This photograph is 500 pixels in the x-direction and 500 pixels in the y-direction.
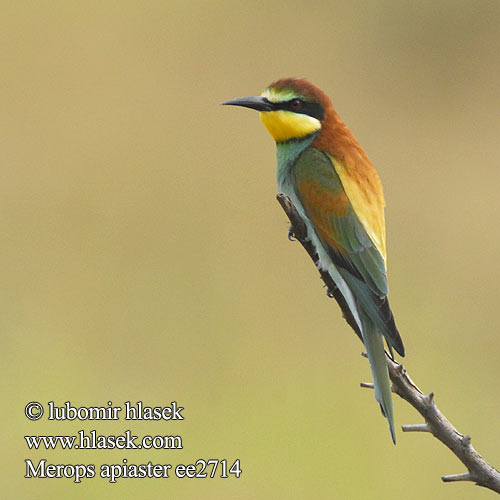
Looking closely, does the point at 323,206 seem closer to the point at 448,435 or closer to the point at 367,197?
the point at 367,197

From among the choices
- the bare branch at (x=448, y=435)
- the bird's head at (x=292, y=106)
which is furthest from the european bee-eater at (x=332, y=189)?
the bare branch at (x=448, y=435)

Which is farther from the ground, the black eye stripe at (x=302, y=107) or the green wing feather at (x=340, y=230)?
the black eye stripe at (x=302, y=107)

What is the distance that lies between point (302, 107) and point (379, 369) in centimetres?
70

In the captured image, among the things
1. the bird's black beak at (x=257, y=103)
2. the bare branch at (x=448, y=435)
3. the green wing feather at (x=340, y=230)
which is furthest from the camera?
the bird's black beak at (x=257, y=103)

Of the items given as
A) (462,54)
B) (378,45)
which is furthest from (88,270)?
(462,54)

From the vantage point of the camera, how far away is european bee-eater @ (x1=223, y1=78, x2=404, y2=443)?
6.37ft

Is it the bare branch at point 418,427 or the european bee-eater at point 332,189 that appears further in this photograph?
the european bee-eater at point 332,189

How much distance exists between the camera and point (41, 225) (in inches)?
159

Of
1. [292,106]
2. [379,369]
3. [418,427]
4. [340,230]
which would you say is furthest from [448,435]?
[292,106]

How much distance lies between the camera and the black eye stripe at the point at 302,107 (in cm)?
207

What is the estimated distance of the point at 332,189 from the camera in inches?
79.4

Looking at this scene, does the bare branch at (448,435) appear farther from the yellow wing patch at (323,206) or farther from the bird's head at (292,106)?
the bird's head at (292,106)

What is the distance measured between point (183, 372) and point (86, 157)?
4.72 ft

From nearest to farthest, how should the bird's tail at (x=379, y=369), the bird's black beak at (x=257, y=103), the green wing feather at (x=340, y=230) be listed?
the bird's tail at (x=379, y=369)
the green wing feather at (x=340, y=230)
the bird's black beak at (x=257, y=103)
